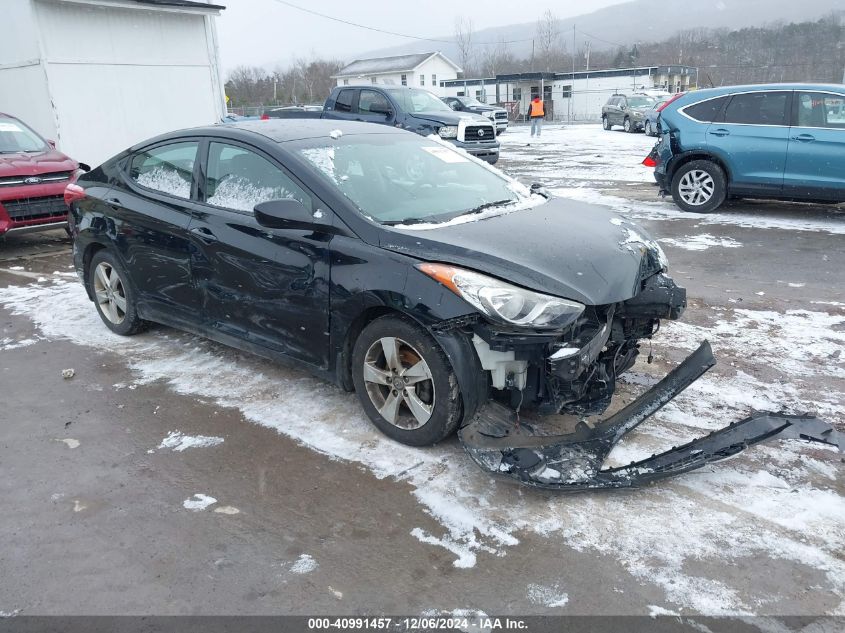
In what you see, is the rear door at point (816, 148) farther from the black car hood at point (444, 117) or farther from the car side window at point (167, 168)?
the car side window at point (167, 168)

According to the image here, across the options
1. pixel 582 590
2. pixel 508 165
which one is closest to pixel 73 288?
pixel 582 590

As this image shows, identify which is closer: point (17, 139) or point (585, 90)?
point (17, 139)

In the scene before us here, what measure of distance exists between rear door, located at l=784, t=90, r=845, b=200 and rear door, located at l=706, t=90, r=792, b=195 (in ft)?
0.39

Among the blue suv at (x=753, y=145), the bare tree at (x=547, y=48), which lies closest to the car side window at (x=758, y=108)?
the blue suv at (x=753, y=145)

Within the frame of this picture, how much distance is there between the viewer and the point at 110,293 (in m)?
5.37

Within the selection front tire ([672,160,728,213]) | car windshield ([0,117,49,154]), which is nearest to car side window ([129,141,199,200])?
car windshield ([0,117,49,154])

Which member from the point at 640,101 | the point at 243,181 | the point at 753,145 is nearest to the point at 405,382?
the point at 243,181

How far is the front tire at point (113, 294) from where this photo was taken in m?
5.16

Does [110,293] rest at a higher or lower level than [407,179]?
lower

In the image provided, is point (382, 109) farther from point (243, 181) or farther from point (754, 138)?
point (243, 181)

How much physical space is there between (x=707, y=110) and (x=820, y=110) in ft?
4.69

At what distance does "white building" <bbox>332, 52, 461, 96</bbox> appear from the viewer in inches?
2483

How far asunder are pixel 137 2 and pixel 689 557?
602 inches

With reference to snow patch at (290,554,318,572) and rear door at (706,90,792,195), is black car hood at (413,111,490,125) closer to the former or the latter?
rear door at (706,90,792,195)
